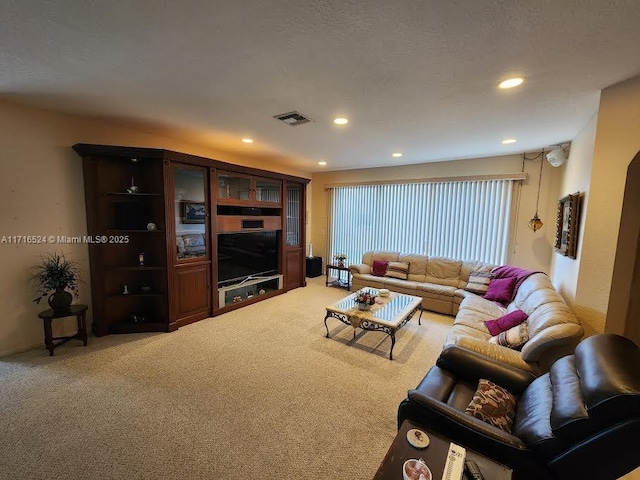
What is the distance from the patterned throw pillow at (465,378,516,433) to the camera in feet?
4.83

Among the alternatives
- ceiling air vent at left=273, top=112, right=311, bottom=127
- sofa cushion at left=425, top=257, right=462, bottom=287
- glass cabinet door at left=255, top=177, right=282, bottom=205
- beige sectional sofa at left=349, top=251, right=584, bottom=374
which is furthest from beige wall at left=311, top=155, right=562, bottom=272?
ceiling air vent at left=273, top=112, right=311, bottom=127

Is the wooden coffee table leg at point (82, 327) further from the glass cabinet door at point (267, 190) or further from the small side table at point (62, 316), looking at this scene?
the glass cabinet door at point (267, 190)

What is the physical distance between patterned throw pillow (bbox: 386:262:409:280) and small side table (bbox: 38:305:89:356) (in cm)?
438

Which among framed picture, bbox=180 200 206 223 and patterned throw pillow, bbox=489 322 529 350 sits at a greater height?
framed picture, bbox=180 200 206 223

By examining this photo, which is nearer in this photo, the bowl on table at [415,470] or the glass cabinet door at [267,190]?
the bowl on table at [415,470]

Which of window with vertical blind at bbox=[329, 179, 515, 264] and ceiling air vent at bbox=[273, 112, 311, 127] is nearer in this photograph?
ceiling air vent at bbox=[273, 112, 311, 127]

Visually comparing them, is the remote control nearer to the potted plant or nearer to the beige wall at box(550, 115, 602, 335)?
the beige wall at box(550, 115, 602, 335)

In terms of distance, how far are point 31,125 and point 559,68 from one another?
4731 millimetres

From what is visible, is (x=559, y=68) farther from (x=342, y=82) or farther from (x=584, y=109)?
(x=342, y=82)

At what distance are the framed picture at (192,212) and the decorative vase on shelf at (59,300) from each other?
142 centimetres

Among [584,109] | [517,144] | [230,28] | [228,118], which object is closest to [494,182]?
[517,144]

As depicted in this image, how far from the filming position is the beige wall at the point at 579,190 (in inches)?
87.3

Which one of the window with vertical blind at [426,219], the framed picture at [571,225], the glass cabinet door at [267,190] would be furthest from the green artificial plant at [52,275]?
the framed picture at [571,225]

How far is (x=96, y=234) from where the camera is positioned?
3205 millimetres
